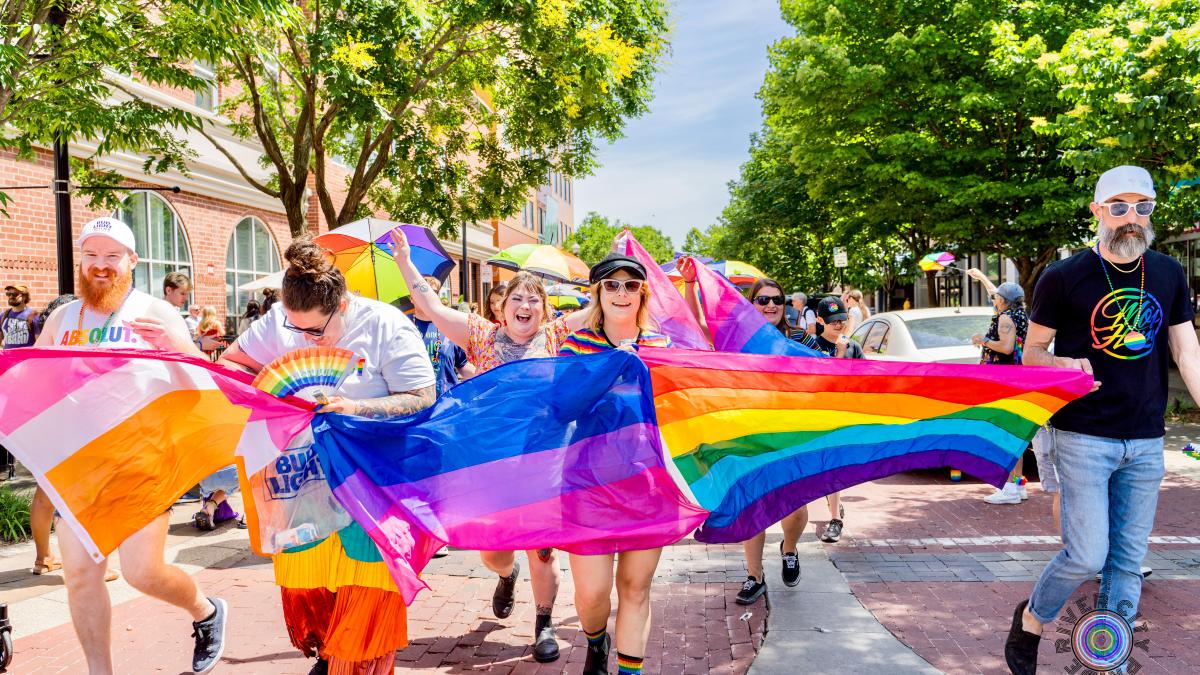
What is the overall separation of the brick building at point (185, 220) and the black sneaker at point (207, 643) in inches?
385

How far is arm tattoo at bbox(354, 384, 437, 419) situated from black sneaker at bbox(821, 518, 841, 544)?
3.96 m

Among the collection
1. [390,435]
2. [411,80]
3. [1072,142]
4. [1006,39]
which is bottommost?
[390,435]

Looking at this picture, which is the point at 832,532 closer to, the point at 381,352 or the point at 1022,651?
the point at 1022,651

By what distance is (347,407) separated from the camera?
3.28 meters

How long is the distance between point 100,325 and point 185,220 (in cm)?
1541

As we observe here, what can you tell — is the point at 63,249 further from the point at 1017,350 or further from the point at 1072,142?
the point at 1072,142

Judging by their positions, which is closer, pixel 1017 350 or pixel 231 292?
pixel 1017 350

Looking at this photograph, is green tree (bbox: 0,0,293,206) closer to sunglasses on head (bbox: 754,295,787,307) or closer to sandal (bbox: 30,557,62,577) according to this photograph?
sandal (bbox: 30,557,62,577)

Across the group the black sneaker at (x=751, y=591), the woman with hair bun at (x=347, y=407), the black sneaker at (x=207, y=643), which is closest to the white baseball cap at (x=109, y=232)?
the woman with hair bun at (x=347, y=407)

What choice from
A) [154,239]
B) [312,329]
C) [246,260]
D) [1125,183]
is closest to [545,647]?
[312,329]

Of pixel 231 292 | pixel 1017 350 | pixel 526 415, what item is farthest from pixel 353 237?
pixel 231 292

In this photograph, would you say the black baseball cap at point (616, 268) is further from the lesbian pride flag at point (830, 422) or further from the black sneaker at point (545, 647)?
the black sneaker at point (545, 647)

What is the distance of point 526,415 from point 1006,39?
15.3 meters

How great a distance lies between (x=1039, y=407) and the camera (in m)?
3.78
